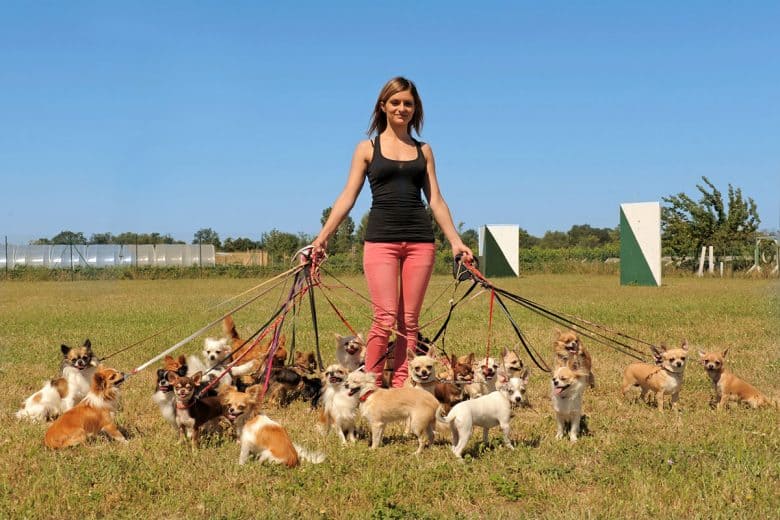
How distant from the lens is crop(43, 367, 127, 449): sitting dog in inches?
219

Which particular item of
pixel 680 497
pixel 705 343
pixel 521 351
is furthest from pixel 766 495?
pixel 705 343

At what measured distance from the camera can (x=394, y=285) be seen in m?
6.20

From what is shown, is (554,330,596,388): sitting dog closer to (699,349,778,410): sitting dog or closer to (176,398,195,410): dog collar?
(699,349,778,410): sitting dog

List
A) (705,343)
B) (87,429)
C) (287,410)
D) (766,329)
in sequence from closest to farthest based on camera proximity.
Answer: (87,429)
(287,410)
(705,343)
(766,329)

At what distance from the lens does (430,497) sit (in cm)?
446

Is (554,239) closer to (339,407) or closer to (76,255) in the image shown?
(76,255)

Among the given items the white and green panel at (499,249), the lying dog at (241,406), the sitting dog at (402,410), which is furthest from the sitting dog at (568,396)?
the white and green panel at (499,249)

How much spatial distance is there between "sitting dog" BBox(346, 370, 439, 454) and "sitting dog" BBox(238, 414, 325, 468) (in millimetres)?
528

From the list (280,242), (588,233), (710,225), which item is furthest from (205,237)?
(588,233)

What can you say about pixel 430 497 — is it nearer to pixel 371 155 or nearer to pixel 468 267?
pixel 468 267

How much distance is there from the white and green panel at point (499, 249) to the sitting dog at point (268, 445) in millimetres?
34000

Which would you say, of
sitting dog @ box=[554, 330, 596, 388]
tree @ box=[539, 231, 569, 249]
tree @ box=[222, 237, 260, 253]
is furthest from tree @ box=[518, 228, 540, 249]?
sitting dog @ box=[554, 330, 596, 388]

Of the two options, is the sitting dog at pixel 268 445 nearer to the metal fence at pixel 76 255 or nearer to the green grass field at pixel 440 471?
the green grass field at pixel 440 471

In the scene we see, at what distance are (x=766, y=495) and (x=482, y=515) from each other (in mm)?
1752
